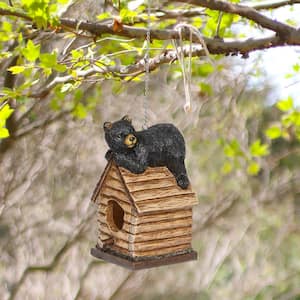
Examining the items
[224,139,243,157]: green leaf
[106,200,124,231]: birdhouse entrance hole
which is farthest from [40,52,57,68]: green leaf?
[224,139,243,157]: green leaf

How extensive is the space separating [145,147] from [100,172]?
1.87 metres

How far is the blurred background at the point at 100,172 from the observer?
3045 millimetres

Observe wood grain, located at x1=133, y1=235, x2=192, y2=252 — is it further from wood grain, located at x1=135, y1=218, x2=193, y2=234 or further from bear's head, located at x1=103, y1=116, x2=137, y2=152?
bear's head, located at x1=103, y1=116, x2=137, y2=152

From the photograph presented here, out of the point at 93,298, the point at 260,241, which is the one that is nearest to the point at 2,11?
the point at 93,298

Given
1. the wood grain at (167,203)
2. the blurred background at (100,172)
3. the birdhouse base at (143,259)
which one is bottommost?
the blurred background at (100,172)

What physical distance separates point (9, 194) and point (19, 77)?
54cm

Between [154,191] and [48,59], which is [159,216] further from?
[48,59]

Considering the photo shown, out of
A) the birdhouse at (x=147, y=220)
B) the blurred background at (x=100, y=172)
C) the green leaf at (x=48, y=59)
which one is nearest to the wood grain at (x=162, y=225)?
the birdhouse at (x=147, y=220)

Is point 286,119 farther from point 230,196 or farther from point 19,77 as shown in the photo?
point 19,77

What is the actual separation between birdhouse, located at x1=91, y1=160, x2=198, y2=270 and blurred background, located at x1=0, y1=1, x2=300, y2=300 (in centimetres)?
140

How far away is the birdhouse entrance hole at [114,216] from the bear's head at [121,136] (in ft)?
0.69

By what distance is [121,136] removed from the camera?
4.36 ft

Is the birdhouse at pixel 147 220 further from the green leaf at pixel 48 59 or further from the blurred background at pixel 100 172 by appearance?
the blurred background at pixel 100 172

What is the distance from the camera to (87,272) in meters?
3.09
